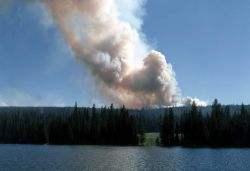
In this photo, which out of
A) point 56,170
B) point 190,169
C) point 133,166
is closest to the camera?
point 56,170

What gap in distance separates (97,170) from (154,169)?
12075 mm

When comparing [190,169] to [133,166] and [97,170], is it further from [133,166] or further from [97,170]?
[97,170]

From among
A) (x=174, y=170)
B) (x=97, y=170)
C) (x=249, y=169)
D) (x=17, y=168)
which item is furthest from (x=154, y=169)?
(x=17, y=168)

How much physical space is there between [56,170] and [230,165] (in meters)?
40.1

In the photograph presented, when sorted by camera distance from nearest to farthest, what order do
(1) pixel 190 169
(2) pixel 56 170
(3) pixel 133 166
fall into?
(2) pixel 56 170 < (1) pixel 190 169 < (3) pixel 133 166

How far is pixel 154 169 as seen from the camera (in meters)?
93.8

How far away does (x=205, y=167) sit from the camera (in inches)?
3895

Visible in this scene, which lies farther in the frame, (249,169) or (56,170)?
(249,169)

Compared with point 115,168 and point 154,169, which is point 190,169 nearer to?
point 154,169

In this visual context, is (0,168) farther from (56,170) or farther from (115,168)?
(115,168)

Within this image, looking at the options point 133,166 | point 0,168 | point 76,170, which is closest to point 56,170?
point 76,170

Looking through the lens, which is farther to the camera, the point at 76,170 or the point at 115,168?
the point at 115,168

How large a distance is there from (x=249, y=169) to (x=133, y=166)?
24.1 m

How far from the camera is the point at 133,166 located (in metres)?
100
